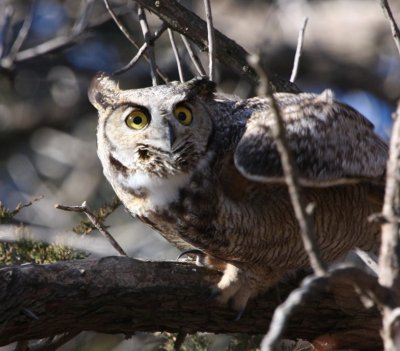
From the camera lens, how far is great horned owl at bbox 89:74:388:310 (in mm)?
2799

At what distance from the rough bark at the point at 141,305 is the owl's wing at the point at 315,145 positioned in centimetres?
39

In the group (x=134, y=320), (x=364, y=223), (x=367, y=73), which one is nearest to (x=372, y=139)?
(x=364, y=223)

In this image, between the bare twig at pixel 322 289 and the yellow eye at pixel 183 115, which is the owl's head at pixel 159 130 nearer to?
the yellow eye at pixel 183 115

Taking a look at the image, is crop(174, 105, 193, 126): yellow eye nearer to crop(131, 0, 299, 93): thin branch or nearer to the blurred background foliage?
crop(131, 0, 299, 93): thin branch

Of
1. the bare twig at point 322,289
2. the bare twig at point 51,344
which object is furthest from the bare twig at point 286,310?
the bare twig at point 51,344

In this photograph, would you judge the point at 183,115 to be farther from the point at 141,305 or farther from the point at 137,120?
the point at 141,305

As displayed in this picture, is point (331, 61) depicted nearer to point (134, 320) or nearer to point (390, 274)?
point (134, 320)

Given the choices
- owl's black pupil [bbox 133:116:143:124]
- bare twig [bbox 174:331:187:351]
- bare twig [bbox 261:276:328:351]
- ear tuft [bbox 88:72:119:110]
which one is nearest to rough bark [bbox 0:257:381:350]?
bare twig [bbox 174:331:187:351]

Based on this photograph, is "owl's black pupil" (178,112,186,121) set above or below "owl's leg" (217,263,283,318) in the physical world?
above

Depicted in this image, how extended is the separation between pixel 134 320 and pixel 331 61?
423cm

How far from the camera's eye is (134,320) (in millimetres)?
2807

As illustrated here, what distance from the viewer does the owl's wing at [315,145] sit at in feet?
9.05

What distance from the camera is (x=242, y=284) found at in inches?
118

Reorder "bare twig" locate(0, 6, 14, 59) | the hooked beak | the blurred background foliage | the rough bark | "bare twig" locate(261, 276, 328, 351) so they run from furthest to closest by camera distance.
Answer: the blurred background foliage < "bare twig" locate(0, 6, 14, 59) < the hooked beak < the rough bark < "bare twig" locate(261, 276, 328, 351)
